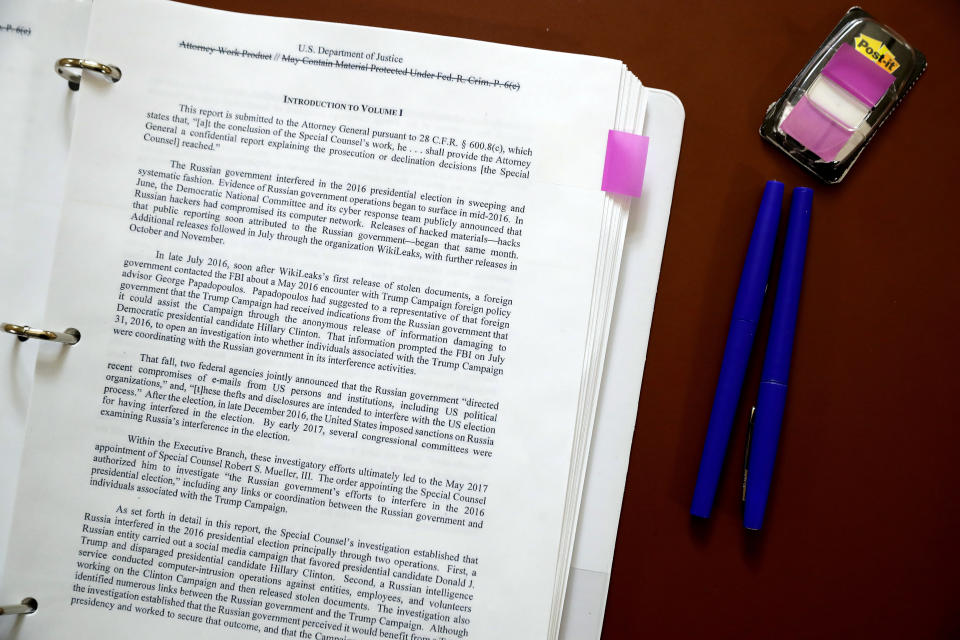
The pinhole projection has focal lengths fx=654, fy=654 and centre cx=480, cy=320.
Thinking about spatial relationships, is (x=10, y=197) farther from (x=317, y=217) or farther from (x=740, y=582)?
(x=740, y=582)

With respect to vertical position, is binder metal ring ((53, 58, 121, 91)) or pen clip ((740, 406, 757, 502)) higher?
binder metal ring ((53, 58, 121, 91))

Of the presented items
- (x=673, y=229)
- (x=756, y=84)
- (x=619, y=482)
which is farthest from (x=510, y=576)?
(x=756, y=84)

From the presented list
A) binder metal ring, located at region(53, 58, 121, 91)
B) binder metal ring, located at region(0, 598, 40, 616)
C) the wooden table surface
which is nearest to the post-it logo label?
the wooden table surface

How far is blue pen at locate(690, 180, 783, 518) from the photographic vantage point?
0.49 m

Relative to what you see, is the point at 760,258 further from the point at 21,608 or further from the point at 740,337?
the point at 21,608

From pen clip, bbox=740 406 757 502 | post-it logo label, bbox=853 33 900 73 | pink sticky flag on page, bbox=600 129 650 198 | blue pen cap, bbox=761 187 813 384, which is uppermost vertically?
post-it logo label, bbox=853 33 900 73

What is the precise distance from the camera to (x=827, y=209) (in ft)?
1.69

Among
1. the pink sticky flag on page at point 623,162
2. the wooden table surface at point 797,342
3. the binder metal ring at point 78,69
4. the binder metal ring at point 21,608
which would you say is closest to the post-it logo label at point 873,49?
the wooden table surface at point 797,342

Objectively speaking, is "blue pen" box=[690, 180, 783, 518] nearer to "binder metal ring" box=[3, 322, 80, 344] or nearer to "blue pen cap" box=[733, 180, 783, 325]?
"blue pen cap" box=[733, 180, 783, 325]

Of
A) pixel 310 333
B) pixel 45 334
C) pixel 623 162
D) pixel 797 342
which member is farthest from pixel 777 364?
pixel 45 334

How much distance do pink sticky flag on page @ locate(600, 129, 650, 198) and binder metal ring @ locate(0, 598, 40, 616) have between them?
0.51m

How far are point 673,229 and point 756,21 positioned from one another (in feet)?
0.57

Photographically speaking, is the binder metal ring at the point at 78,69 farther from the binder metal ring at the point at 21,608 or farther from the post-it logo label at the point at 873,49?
the post-it logo label at the point at 873,49

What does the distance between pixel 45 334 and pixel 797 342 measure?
22.1 inches
